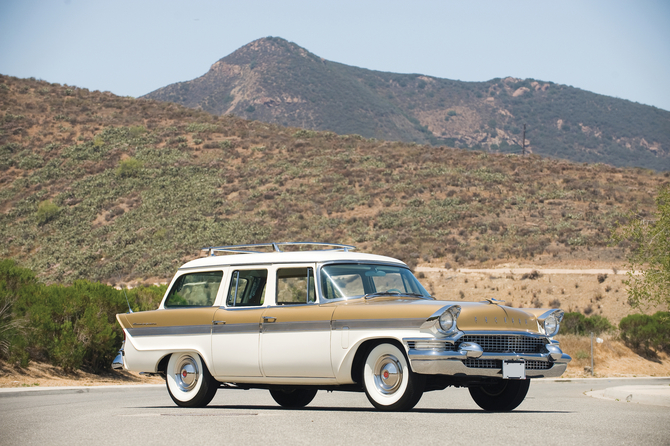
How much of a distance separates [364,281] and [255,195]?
49.4 meters

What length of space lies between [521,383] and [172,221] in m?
46.6

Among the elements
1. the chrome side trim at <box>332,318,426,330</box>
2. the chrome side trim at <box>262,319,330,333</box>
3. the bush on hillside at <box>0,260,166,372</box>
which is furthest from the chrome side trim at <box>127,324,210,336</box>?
the bush on hillside at <box>0,260,166,372</box>

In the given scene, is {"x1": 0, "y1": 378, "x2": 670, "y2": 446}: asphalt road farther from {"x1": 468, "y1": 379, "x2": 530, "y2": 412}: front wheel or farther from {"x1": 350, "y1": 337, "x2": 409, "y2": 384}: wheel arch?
{"x1": 350, "y1": 337, "x2": 409, "y2": 384}: wheel arch

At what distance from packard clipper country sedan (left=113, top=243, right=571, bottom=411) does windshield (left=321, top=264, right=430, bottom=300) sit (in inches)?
0.6

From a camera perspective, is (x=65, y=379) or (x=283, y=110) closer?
(x=65, y=379)

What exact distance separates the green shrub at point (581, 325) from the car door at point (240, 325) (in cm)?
2601

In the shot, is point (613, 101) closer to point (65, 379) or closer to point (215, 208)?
point (215, 208)

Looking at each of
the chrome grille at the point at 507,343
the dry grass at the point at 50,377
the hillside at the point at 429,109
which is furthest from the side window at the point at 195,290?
the hillside at the point at 429,109

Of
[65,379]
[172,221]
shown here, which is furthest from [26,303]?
[172,221]

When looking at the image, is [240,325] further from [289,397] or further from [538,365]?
[538,365]

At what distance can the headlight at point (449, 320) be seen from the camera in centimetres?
833

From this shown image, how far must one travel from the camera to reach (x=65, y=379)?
18594 mm

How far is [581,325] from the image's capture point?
33750 millimetres

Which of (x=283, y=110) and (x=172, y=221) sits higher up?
(x=283, y=110)
